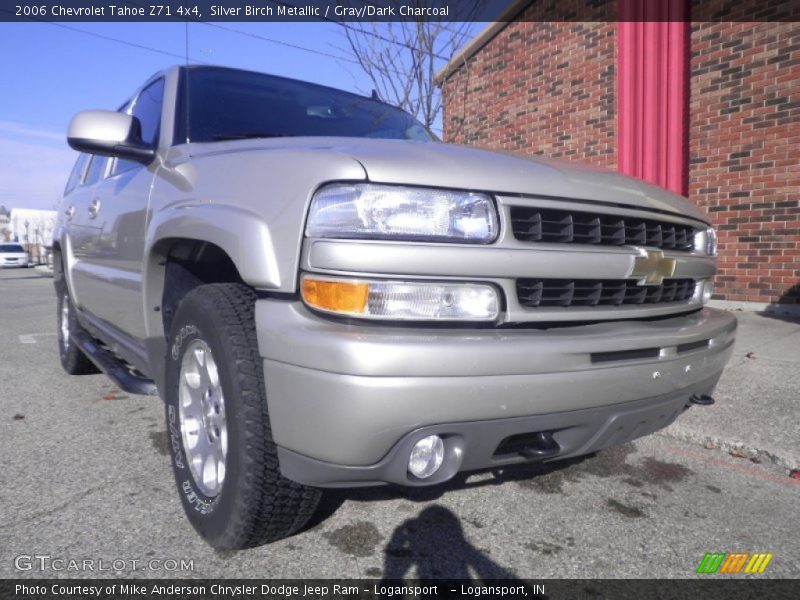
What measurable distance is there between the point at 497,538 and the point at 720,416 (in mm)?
1957

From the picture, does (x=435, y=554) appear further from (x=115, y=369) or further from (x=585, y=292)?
(x=115, y=369)

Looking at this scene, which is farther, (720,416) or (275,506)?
(720,416)

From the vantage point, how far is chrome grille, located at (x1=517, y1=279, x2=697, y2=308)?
186 centimetres

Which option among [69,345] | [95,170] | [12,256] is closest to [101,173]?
[95,170]

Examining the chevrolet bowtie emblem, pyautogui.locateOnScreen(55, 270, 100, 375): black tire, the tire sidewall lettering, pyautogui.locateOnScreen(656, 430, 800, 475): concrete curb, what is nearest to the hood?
the chevrolet bowtie emblem

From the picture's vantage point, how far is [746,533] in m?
2.34

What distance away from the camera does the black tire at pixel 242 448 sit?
5.94 ft

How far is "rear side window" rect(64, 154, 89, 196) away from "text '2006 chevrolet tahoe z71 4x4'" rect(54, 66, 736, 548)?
277 cm

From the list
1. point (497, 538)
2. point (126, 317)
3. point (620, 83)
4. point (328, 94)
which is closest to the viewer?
point (497, 538)

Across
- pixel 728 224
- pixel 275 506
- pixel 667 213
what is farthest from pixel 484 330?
pixel 728 224

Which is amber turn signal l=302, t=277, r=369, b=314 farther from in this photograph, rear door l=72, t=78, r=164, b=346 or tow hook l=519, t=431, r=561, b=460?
rear door l=72, t=78, r=164, b=346

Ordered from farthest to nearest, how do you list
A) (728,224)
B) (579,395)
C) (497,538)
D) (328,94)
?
(728,224) → (328,94) → (497,538) → (579,395)

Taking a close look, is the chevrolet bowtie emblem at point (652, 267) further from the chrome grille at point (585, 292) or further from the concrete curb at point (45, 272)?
the concrete curb at point (45, 272)

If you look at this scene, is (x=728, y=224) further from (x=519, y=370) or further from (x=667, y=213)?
(x=519, y=370)
